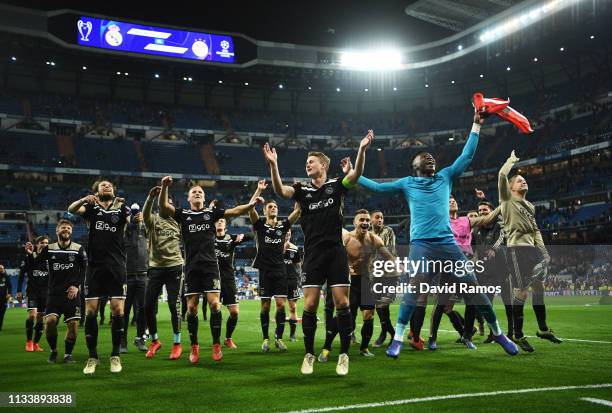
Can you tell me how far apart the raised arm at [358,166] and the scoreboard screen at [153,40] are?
145 ft

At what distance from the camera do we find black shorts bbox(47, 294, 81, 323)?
8359 mm

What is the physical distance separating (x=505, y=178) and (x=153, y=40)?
44.6m

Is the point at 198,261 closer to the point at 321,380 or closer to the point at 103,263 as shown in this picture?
the point at 103,263

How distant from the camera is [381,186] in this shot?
289 inches

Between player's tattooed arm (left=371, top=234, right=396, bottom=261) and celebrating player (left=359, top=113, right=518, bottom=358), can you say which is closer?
celebrating player (left=359, top=113, right=518, bottom=358)

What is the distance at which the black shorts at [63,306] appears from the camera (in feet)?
27.4

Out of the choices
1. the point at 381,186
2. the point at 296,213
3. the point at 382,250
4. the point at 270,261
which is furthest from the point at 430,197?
the point at 270,261

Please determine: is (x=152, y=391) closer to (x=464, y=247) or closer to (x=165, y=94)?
(x=464, y=247)

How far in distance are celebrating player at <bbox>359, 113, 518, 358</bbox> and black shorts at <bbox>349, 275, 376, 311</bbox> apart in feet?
4.93

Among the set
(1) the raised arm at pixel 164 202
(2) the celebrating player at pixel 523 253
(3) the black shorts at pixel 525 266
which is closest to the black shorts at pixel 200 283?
(1) the raised arm at pixel 164 202

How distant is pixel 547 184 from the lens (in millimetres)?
49844

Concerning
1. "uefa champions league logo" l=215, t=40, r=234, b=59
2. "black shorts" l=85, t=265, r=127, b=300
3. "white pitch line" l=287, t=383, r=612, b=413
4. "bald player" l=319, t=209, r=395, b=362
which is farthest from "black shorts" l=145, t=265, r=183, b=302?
"uefa champions league logo" l=215, t=40, r=234, b=59

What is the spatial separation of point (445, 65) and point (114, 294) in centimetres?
5057

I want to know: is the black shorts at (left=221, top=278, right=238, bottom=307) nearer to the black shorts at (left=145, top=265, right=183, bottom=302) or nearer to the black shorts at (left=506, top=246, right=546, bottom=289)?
the black shorts at (left=145, top=265, right=183, bottom=302)
